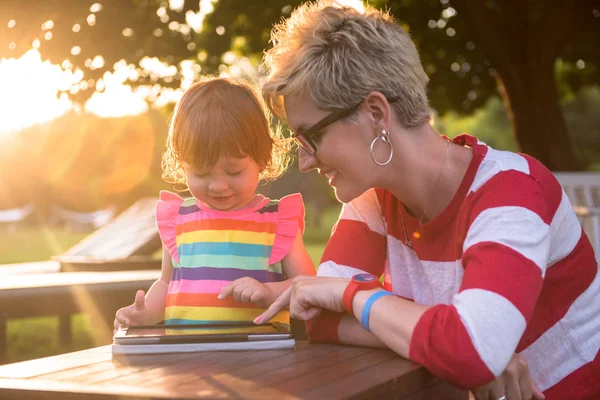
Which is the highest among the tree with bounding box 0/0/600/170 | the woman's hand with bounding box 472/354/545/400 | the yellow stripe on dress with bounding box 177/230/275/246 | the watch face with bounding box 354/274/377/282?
the tree with bounding box 0/0/600/170

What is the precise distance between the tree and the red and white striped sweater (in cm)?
436

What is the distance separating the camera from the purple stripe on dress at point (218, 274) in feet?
9.59

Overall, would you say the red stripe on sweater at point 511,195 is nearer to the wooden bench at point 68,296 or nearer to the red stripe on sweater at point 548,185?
the red stripe on sweater at point 548,185

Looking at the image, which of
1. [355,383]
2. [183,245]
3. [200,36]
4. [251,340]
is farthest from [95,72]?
[355,383]

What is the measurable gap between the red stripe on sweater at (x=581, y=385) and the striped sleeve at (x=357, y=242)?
2.26 feet

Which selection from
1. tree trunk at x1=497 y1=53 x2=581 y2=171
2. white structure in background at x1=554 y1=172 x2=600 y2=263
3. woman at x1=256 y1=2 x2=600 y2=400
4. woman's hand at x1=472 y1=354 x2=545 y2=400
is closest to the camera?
woman's hand at x1=472 y1=354 x2=545 y2=400

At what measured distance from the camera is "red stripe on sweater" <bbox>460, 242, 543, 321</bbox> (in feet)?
6.03

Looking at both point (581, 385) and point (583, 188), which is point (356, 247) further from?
point (583, 188)

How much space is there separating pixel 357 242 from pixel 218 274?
660mm

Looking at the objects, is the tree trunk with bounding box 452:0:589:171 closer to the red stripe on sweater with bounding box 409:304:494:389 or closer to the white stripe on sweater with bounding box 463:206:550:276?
the white stripe on sweater with bounding box 463:206:550:276

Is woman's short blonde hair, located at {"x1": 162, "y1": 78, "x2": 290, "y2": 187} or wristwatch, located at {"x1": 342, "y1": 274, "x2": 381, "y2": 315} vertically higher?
woman's short blonde hair, located at {"x1": 162, "y1": 78, "x2": 290, "y2": 187}

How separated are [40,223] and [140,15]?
41186mm

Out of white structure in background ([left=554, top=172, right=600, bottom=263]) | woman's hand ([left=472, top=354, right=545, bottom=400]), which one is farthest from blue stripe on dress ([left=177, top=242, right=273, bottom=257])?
white structure in background ([left=554, top=172, right=600, bottom=263])

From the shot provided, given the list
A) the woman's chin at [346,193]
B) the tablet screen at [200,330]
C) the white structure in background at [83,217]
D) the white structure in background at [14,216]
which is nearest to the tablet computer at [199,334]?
the tablet screen at [200,330]
